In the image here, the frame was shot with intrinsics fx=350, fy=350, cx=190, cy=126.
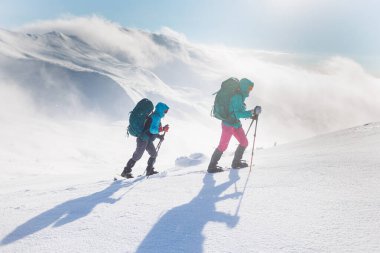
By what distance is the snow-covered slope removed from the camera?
3299mm

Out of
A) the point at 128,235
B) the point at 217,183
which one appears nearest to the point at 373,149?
the point at 217,183

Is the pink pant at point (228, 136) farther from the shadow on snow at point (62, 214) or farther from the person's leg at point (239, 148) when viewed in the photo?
the shadow on snow at point (62, 214)

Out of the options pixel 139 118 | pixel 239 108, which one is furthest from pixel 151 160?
pixel 239 108

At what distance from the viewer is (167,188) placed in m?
5.61

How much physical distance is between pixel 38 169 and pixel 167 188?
2104 cm

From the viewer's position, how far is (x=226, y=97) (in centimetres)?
734

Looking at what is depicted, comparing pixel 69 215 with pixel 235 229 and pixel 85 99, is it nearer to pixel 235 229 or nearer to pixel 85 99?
pixel 235 229

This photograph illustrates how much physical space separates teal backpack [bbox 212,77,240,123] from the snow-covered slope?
1.52 metres

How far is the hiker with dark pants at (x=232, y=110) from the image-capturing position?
716 centimetres

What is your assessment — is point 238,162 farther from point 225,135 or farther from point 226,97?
point 226,97

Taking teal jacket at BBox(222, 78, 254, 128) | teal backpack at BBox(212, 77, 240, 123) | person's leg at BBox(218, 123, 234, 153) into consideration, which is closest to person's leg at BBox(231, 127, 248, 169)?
person's leg at BBox(218, 123, 234, 153)

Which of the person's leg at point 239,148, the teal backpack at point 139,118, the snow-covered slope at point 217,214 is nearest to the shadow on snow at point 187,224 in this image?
the snow-covered slope at point 217,214

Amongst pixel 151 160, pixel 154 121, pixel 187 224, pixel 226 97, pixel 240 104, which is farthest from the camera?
pixel 151 160

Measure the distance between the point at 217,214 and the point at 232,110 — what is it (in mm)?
3414
